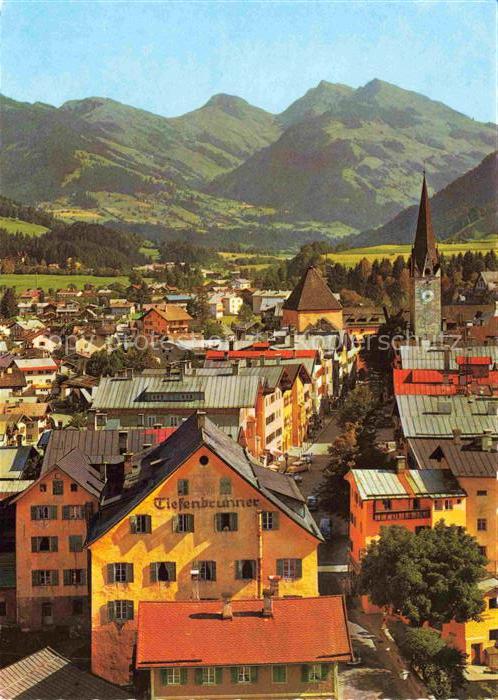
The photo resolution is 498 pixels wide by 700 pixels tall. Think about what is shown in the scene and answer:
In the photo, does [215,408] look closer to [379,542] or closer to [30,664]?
[379,542]

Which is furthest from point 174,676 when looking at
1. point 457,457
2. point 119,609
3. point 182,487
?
point 457,457

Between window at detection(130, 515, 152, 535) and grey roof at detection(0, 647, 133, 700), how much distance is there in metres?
3.87

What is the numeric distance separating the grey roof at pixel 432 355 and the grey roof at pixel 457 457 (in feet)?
68.6

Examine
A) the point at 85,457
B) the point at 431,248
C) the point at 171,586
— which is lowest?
the point at 171,586

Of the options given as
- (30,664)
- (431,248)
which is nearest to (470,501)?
(30,664)

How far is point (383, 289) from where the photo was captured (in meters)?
146

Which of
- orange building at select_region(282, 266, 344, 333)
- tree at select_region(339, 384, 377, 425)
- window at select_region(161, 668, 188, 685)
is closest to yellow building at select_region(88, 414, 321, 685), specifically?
window at select_region(161, 668, 188, 685)

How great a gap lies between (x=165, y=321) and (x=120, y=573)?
4154 inches

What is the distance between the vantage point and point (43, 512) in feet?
117

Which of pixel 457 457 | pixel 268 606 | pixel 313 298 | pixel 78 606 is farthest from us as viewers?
pixel 313 298

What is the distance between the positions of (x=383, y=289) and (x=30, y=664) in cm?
12124

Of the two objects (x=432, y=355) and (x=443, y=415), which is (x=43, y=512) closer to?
(x=443, y=415)

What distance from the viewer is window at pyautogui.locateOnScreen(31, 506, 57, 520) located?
1398 inches

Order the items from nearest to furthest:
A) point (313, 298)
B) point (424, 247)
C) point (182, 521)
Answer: point (182, 521) < point (424, 247) < point (313, 298)
